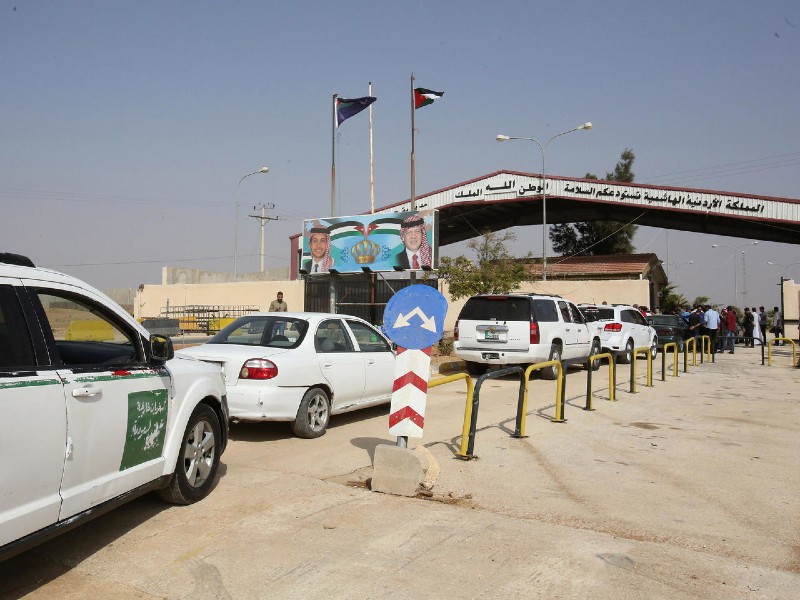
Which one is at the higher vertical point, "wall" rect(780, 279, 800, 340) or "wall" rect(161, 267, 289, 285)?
"wall" rect(161, 267, 289, 285)

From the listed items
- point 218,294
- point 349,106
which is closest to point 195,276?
point 218,294

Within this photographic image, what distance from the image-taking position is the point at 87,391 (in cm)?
418

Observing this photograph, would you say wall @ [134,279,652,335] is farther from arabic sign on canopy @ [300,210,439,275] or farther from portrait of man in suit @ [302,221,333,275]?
portrait of man in suit @ [302,221,333,275]

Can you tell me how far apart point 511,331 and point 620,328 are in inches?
244

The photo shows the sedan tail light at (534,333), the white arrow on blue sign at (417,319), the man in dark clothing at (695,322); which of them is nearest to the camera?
the white arrow on blue sign at (417,319)

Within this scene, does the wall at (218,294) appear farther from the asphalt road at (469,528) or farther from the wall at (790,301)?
the asphalt road at (469,528)

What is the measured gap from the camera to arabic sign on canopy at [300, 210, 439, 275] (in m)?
24.6

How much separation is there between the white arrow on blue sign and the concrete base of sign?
95 centimetres

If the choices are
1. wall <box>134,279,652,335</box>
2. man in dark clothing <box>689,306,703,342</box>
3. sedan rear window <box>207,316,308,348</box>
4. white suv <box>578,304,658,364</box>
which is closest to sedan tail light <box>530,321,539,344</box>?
white suv <box>578,304,658,364</box>

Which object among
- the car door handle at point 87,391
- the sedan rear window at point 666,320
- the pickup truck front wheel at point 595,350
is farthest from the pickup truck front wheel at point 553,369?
the car door handle at point 87,391

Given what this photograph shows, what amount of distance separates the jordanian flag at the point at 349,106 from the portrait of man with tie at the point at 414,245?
655 centimetres

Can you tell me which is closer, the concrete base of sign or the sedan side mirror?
the sedan side mirror

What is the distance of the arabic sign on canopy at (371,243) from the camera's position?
24594 millimetres

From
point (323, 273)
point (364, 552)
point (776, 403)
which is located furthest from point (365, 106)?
point (364, 552)
